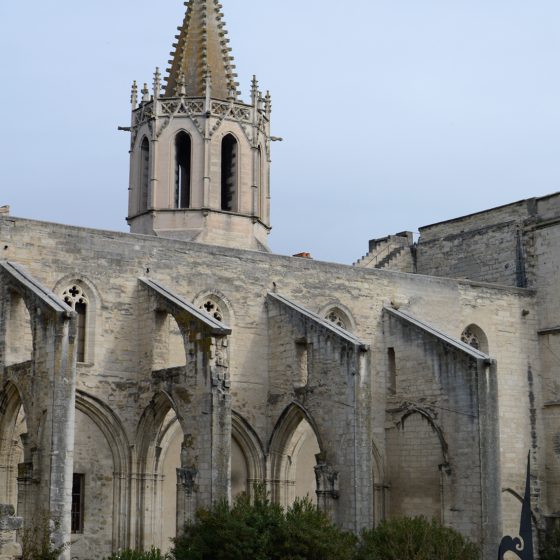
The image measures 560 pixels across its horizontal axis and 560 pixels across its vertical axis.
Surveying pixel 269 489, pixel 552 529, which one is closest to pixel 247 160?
pixel 269 489

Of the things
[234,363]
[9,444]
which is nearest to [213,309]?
[234,363]

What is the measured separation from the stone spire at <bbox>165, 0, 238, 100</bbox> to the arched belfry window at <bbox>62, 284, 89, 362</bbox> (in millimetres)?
9533

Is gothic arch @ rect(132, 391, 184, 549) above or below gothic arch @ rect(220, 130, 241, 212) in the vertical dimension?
below

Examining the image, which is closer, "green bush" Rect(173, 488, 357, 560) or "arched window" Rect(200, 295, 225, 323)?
"green bush" Rect(173, 488, 357, 560)

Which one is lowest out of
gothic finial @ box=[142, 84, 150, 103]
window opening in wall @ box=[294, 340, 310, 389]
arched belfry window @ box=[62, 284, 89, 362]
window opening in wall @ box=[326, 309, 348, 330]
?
window opening in wall @ box=[294, 340, 310, 389]

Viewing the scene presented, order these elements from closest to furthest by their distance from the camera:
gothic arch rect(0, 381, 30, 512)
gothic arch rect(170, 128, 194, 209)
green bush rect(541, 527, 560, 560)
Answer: gothic arch rect(0, 381, 30, 512) < green bush rect(541, 527, 560, 560) < gothic arch rect(170, 128, 194, 209)

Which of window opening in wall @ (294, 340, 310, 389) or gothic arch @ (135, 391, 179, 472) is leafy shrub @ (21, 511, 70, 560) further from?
window opening in wall @ (294, 340, 310, 389)

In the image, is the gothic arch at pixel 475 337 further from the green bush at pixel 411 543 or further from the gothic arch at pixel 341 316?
the green bush at pixel 411 543

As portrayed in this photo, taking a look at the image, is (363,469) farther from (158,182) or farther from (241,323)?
(158,182)

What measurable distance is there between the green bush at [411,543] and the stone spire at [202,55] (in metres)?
15.0

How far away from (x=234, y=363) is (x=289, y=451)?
100 inches

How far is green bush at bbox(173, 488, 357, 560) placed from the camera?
1989 cm

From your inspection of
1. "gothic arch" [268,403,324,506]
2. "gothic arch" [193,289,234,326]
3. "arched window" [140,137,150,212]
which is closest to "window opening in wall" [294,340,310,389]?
"gothic arch" [268,403,324,506]

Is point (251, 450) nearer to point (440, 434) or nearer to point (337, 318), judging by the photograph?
point (337, 318)
